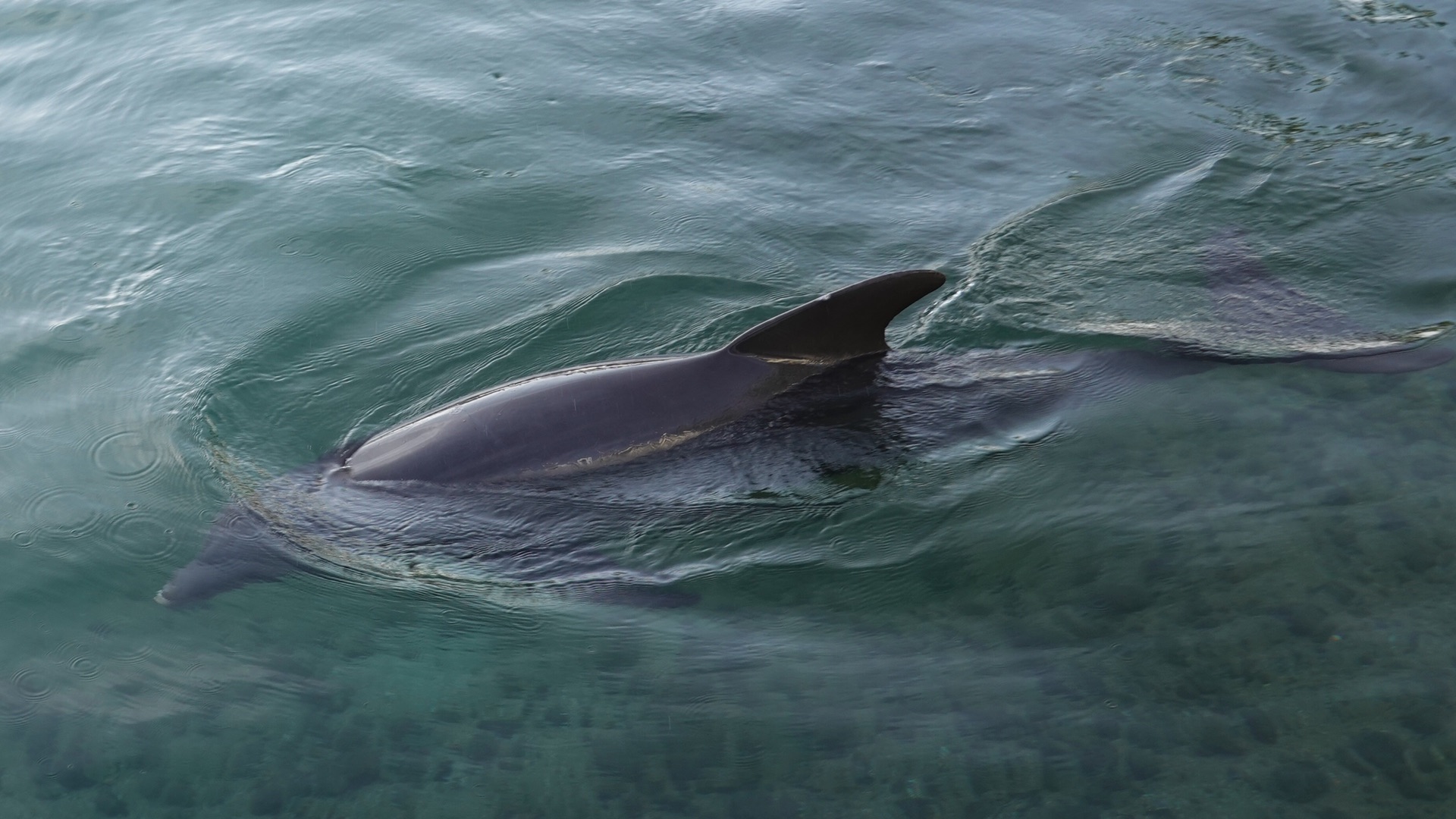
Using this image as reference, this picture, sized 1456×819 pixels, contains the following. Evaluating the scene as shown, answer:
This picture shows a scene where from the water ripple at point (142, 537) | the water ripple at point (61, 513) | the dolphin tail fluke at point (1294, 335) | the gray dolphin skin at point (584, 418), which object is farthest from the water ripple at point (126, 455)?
the dolphin tail fluke at point (1294, 335)

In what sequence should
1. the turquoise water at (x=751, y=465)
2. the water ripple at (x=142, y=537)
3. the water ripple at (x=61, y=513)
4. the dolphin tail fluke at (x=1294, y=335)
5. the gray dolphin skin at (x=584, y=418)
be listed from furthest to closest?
1. the dolphin tail fluke at (x=1294, y=335)
2. the water ripple at (x=61, y=513)
3. the water ripple at (x=142, y=537)
4. the gray dolphin skin at (x=584, y=418)
5. the turquoise water at (x=751, y=465)

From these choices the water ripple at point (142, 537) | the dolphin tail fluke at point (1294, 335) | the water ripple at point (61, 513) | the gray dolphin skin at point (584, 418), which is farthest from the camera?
the dolphin tail fluke at point (1294, 335)

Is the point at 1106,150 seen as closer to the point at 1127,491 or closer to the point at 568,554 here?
the point at 1127,491

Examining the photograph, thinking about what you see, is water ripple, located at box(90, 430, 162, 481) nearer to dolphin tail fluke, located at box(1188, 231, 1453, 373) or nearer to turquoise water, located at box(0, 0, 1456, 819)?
turquoise water, located at box(0, 0, 1456, 819)

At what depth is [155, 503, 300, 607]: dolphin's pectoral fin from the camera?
721cm

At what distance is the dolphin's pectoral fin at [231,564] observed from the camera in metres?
7.21

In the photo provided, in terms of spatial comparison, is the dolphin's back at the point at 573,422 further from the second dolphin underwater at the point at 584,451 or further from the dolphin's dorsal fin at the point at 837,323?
the dolphin's dorsal fin at the point at 837,323

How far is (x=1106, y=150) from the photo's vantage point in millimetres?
11219

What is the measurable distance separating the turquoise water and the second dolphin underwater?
0.19 meters

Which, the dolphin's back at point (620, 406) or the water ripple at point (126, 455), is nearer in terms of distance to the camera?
the dolphin's back at point (620, 406)

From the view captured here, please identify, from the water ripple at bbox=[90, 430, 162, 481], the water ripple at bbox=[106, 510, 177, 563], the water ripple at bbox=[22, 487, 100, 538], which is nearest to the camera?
the water ripple at bbox=[106, 510, 177, 563]

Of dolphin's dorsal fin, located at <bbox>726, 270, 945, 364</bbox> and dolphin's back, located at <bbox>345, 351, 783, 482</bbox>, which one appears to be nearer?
dolphin's dorsal fin, located at <bbox>726, 270, 945, 364</bbox>

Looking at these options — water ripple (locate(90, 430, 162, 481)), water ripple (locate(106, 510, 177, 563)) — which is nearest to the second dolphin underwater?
water ripple (locate(106, 510, 177, 563))

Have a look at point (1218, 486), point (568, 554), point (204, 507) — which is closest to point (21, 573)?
point (204, 507)
